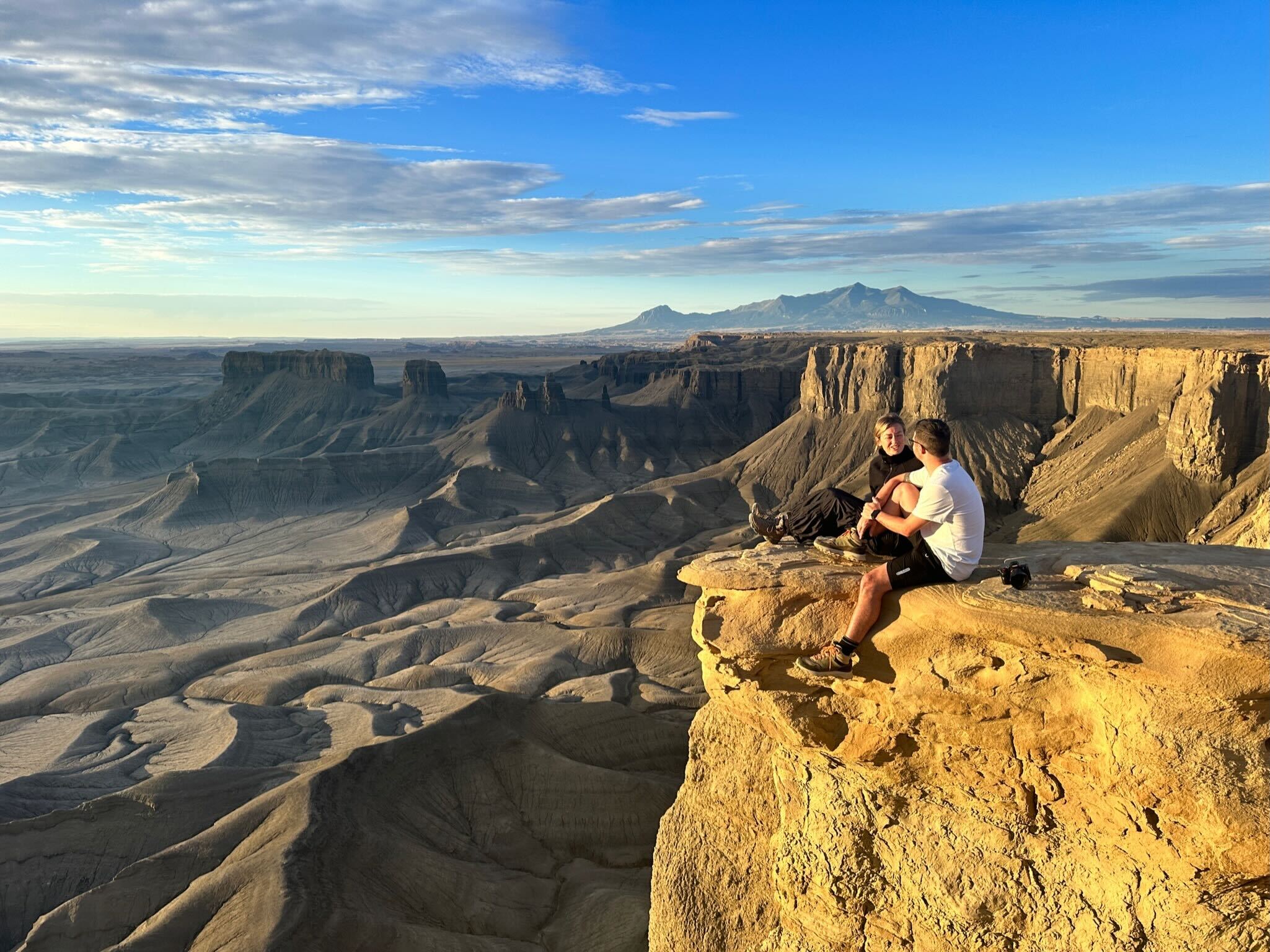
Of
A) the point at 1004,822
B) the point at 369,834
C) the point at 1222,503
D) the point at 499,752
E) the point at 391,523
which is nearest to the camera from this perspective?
the point at 1004,822

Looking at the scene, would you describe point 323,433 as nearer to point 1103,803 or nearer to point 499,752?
point 499,752

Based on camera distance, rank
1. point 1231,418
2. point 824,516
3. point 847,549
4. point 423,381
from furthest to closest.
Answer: point 423,381
point 1231,418
point 824,516
point 847,549

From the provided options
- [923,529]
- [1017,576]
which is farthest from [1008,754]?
[923,529]

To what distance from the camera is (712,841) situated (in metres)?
12.1

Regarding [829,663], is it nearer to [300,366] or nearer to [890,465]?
[890,465]

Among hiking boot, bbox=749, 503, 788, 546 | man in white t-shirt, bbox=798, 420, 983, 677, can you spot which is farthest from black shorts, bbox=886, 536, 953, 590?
hiking boot, bbox=749, 503, 788, 546

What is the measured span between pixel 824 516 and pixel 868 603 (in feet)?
6.97

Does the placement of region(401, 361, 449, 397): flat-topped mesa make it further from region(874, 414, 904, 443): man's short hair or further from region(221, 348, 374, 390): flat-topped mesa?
region(874, 414, 904, 443): man's short hair

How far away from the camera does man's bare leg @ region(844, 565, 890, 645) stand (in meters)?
8.88

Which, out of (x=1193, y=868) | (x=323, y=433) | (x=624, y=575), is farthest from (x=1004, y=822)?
(x=323, y=433)

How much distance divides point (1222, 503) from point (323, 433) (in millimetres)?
123386

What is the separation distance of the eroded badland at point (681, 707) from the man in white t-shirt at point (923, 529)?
0.30m

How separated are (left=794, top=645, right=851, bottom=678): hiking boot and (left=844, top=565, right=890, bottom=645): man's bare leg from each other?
23cm

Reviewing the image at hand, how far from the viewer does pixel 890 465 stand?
996 centimetres
